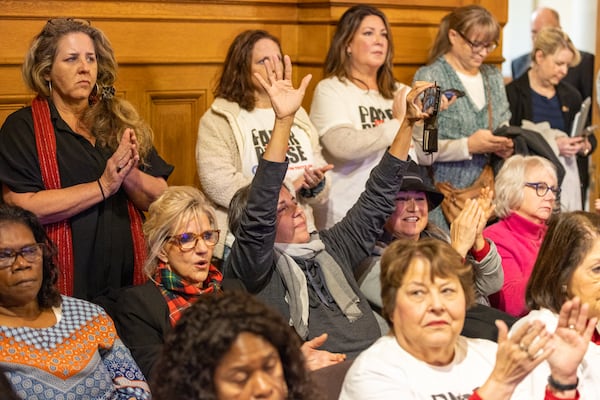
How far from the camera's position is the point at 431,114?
11.9 feet

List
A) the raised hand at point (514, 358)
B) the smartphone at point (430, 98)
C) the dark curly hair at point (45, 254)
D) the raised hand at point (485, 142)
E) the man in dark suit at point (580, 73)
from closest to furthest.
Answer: the raised hand at point (514, 358) → the dark curly hair at point (45, 254) → the smartphone at point (430, 98) → the raised hand at point (485, 142) → the man in dark suit at point (580, 73)

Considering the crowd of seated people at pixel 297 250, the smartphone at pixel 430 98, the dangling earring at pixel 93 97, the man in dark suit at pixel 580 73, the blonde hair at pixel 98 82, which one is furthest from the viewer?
the man in dark suit at pixel 580 73

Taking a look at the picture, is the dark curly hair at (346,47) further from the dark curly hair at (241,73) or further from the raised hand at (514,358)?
the raised hand at (514,358)

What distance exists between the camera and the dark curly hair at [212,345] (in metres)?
2.02

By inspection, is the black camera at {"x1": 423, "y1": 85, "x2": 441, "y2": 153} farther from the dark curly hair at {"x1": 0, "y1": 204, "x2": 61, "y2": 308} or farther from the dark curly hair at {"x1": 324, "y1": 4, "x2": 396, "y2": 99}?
the dark curly hair at {"x1": 0, "y1": 204, "x2": 61, "y2": 308}

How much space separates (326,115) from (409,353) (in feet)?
5.66

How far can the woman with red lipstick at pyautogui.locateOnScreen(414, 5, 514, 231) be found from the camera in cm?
448

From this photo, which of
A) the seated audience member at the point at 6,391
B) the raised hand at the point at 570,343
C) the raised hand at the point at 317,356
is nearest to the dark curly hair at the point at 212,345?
the seated audience member at the point at 6,391

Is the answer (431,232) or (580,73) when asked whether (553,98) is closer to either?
(580,73)

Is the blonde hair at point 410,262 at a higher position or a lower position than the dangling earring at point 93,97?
lower

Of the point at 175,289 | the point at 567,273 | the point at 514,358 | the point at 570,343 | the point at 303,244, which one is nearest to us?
the point at 514,358

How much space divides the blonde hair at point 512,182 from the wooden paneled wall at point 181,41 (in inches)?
35.6

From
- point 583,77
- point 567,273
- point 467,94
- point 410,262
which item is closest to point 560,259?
point 567,273

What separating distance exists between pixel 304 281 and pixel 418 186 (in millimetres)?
624
